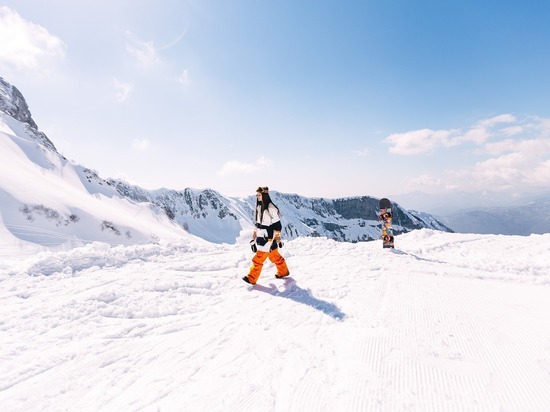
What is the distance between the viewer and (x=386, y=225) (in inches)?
493

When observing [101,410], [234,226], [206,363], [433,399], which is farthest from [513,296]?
[234,226]

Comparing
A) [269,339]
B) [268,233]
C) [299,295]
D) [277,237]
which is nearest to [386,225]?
[277,237]

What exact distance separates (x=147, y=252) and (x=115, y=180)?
484ft

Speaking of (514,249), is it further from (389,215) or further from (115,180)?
(115,180)

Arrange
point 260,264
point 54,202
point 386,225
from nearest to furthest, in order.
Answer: point 260,264 → point 386,225 → point 54,202

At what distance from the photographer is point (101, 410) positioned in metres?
2.93

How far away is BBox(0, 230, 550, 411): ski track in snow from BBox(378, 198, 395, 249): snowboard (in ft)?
15.0

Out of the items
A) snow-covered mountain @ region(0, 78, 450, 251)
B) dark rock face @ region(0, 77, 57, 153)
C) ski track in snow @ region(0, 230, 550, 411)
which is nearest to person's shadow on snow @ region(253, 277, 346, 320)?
ski track in snow @ region(0, 230, 550, 411)

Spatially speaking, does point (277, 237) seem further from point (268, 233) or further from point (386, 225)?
point (386, 225)

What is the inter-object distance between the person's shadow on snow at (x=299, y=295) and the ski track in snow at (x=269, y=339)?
4 cm

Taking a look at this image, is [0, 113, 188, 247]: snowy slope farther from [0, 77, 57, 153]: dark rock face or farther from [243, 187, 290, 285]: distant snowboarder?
[0, 77, 57, 153]: dark rock face

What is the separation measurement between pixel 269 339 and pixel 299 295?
2135mm

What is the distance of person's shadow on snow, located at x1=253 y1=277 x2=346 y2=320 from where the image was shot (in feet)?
17.5

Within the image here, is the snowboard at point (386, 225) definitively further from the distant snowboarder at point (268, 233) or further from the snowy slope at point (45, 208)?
the snowy slope at point (45, 208)
